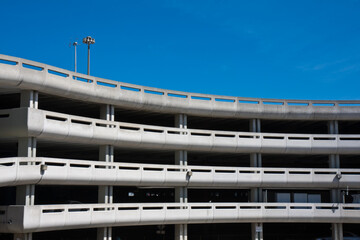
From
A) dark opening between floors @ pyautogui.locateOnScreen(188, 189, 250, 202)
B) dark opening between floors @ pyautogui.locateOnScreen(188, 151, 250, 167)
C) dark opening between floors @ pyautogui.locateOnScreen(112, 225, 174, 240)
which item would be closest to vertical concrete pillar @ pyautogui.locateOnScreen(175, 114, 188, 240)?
dark opening between floors @ pyautogui.locateOnScreen(112, 225, 174, 240)

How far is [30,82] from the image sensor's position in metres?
28.4

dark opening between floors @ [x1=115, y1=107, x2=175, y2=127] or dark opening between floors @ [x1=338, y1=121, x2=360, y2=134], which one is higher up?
dark opening between floors @ [x1=115, y1=107, x2=175, y2=127]

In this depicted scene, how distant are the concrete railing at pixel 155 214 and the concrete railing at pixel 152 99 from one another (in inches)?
286

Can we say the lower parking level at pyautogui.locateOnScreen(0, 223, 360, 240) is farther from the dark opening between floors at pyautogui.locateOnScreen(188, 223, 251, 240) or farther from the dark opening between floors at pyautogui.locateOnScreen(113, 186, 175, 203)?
the dark opening between floors at pyautogui.locateOnScreen(113, 186, 175, 203)

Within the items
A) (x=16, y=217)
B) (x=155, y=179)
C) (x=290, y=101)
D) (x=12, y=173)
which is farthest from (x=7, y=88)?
(x=290, y=101)

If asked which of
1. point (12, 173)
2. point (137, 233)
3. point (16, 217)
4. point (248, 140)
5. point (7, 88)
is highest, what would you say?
point (7, 88)

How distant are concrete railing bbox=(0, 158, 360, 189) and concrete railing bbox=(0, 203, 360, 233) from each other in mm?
1586

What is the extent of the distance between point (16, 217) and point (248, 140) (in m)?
19.2

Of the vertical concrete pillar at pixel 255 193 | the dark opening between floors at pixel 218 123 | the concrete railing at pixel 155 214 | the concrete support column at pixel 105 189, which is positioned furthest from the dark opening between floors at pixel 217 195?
the concrete support column at pixel 105 189

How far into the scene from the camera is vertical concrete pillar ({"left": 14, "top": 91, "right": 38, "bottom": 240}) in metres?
28.5

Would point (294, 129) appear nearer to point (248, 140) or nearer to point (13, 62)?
point (248, 140)

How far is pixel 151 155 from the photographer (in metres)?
43.1

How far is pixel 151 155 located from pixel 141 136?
334 inches

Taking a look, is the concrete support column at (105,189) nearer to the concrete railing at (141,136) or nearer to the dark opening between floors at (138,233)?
the concrete railing at (141,136)
